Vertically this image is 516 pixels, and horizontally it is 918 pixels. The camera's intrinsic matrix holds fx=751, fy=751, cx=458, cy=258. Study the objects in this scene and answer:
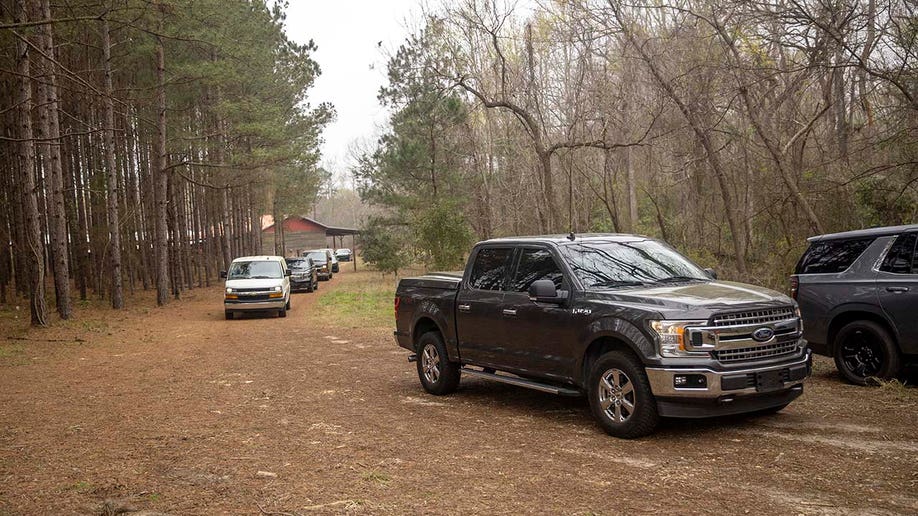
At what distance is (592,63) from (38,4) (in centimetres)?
1741

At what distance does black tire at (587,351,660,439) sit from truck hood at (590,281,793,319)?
0.54 meters

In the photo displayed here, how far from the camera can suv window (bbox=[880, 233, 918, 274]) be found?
8.62 m

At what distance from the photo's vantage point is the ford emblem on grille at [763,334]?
6824mm

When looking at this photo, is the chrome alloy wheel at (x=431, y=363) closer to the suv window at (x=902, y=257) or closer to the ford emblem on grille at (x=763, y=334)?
the ford emblem on grille at (x=763, y=334)

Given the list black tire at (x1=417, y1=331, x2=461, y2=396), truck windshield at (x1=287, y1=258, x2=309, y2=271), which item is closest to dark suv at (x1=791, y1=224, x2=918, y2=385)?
black tire at (x1=417, y1=331, x2=461, y2=396)

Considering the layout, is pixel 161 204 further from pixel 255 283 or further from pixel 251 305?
pixel 251 305

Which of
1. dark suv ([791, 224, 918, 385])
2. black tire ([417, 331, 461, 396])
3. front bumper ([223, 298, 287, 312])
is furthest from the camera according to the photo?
front bumper ([223, 298, 287, 312])


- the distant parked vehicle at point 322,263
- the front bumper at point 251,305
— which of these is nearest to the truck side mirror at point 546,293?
the front bumper at point 251,305

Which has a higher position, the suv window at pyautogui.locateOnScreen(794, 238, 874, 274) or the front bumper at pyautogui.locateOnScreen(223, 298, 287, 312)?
the suv window at pyautogui.locateOnScreen(794, 238, 874, 274)

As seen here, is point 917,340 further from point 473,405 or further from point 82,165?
point 82,165

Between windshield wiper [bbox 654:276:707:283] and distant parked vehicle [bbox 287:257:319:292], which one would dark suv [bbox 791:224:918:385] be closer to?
windshield wiper [bbox 654:276:707:283]

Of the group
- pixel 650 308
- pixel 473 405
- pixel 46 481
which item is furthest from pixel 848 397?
pixel 46 481

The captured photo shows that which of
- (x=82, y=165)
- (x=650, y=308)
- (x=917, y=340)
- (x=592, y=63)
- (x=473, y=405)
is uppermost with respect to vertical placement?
(x=592, y=63)

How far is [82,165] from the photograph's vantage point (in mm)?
30750
